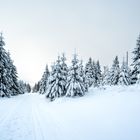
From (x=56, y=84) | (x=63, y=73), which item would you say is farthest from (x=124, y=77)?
(x=56, y=84)

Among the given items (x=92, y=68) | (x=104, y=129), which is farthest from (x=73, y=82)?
(x=92, y=68)

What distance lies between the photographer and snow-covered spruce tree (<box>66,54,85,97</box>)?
22656 millimetres

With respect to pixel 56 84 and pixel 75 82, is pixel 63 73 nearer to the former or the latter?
pixel 56 84

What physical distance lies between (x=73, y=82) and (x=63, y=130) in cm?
1471

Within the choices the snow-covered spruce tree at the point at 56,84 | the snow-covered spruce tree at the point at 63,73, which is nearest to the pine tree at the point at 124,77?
the snow-covered spruce tree at the point at 63,73

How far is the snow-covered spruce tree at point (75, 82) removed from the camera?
74.3 feet

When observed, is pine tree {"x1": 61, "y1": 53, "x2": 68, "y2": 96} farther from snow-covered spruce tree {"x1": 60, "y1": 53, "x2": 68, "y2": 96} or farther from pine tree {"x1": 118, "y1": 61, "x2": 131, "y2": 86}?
pine tree {"x1": 118, "y1": 61, "x2": 131, "y2": 86}

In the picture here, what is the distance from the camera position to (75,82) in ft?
75.7

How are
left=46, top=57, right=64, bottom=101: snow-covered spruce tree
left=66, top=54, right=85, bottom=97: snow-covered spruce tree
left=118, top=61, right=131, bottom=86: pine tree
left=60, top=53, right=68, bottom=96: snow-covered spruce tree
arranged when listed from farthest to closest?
left=118, top=61, right=131, bottom=86: pine tree → left=60, top=53, right=68, bottom=96: snow-covered spruce tree → left=46, top=57, right=64, bottom=101: snow-covered spruce tree → left=66, top=54, right=85, bottom=97: snow-covered spruce tree

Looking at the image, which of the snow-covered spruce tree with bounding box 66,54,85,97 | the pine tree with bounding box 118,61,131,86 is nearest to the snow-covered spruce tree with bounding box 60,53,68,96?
the snow-covered spruce tree with bounding box 66,54,85,97

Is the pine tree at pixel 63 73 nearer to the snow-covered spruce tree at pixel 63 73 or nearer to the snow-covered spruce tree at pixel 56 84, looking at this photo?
the snow-covered spruce tree at pixel 63 73

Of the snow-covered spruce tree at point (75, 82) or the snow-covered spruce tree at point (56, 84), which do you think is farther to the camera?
the snow-covered spruce tree at point (56, 84)

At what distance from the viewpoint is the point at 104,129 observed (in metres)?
7.81

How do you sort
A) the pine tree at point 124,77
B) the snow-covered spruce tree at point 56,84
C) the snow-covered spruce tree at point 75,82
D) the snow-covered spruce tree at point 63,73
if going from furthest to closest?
the pine tree at point 124,77 → the snow-covered spruce tree at point 63,73 → the snow-covered spruce tree at point 56,84 → the snow-covered spruce tree at point 75,82
